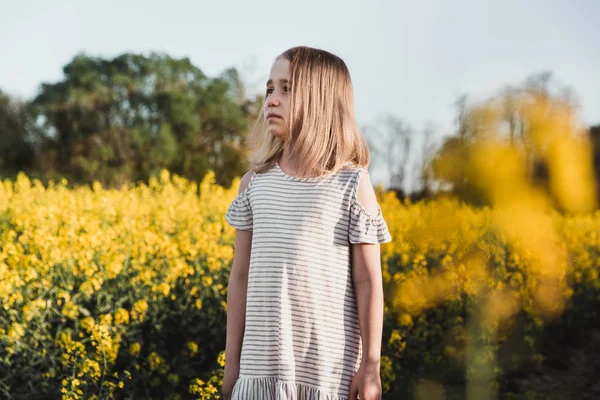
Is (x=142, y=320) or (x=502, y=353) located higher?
(x=142, y=320)

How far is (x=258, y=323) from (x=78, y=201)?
15.4ft

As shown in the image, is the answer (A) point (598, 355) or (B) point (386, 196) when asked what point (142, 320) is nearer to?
(A) point (598, 355)

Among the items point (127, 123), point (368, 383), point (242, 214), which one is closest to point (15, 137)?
point (127, 123)

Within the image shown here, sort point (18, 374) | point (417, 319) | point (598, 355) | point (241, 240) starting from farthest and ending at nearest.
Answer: point (598, 355) → point (417, 319) → point (18, 374) → point (241, 240)

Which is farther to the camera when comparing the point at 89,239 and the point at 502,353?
the point at 502,353

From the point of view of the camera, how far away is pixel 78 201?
6023 mm

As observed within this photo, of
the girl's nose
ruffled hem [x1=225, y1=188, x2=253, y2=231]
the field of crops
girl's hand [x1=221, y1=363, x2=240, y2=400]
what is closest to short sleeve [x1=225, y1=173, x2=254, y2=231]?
ruffled hem [x1=225, y1=188, x2=253, y2=231]

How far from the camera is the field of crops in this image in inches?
129

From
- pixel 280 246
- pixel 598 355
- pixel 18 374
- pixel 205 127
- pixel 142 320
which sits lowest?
pixel 598 355

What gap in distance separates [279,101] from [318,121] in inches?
4.6

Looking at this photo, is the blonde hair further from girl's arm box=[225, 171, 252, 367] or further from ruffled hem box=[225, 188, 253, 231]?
girl's arm box=[225, 171, 252, 367]

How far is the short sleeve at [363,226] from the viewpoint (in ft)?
5.59

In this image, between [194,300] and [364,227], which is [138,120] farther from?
[364,227]

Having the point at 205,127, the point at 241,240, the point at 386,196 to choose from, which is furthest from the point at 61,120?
the point at 241,240
